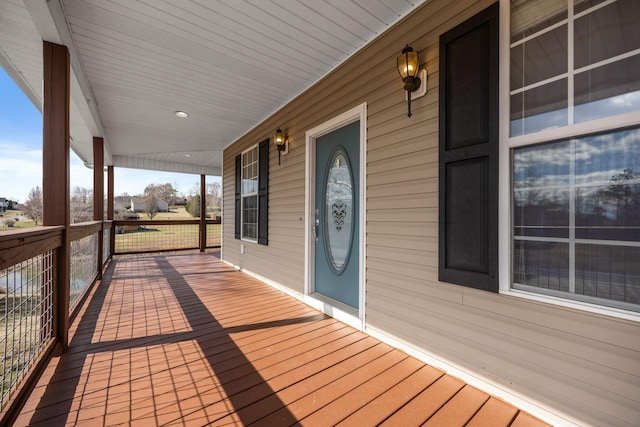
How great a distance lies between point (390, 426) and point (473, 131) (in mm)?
1740

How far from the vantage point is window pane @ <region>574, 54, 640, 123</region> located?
1264mm

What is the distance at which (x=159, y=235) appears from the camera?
7.77m

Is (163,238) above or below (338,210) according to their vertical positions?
below

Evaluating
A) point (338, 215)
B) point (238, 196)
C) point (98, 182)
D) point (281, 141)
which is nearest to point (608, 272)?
point (338, 215)

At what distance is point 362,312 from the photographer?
8.40ft

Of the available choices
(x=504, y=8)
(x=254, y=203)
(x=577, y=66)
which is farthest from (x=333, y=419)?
(x=254, y=203)

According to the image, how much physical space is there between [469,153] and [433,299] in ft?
3.37

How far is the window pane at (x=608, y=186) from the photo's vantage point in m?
1.27

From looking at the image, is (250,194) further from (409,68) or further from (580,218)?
(580,218)

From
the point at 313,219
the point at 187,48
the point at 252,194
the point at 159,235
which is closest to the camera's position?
the point at 187,48

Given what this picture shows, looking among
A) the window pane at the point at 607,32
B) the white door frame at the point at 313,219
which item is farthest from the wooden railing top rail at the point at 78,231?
the window pane at the point at 607,32

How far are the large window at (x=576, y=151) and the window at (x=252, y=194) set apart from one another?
3392 mm

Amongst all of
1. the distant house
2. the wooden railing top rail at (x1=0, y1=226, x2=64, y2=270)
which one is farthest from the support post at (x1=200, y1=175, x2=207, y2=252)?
the wooden railing top rail at (x1=0, y1=226, x2=64, y2=270)

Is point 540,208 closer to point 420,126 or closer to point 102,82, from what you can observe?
point 420,126
